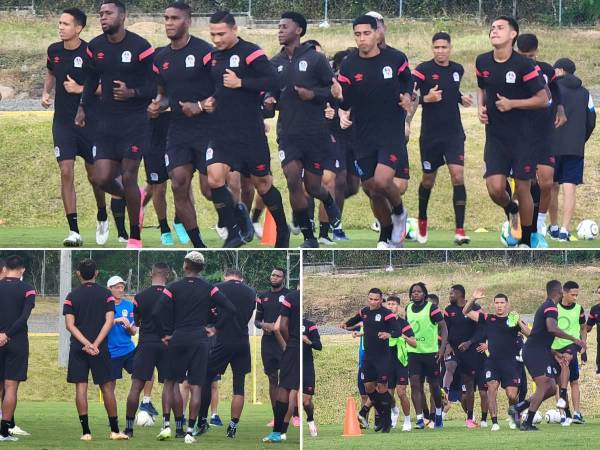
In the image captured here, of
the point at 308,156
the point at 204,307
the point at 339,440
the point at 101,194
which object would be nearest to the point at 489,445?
the point at 339,440

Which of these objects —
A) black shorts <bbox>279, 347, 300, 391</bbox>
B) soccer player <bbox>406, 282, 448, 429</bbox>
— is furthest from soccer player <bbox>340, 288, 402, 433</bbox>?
black shorts <bbox>279, 347, 300, 391</bbox>

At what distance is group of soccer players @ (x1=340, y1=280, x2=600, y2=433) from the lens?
13680mm

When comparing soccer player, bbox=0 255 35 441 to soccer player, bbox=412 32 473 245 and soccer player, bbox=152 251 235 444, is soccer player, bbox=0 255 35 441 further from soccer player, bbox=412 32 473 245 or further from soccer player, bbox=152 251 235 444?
soccer player, bbox=412 32 473 245

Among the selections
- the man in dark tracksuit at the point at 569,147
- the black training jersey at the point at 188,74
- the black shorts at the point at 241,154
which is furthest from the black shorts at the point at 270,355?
the man in dark tracksuit at the point at 569,147

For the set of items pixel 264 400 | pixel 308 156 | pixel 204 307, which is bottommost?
pixel 264 400

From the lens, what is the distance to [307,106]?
16.8 metres

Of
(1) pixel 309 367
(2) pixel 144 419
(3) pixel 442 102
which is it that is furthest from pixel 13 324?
(3) pixel 442 102

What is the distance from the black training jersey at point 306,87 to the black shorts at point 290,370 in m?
3.07

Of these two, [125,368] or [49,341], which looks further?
[125,368]

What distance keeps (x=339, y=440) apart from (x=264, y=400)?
338cm

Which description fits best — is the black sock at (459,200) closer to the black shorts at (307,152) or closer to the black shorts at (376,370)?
the black shorts at (307,152)

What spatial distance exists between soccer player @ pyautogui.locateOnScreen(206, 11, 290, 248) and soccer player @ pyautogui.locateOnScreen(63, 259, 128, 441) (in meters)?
1.56

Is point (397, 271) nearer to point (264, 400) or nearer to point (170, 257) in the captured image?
point (170, 257)

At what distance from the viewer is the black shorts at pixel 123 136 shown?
1620 cm
